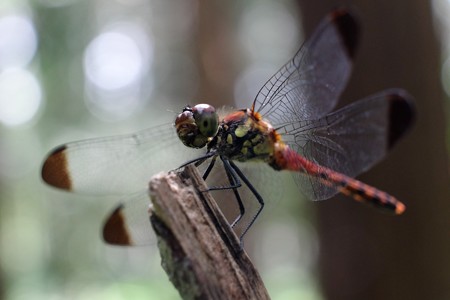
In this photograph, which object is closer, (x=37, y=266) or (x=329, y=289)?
(x=329, y=289)

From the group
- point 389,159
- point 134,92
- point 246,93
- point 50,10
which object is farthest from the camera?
point 134,92

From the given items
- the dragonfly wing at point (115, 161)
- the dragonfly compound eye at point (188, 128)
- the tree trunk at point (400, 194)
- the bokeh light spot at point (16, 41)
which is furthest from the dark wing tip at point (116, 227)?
the bokeh light spot at point (16, 41)

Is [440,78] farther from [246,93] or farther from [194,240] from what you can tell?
[246,93]

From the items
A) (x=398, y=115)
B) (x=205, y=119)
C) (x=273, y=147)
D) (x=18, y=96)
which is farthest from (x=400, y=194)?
(x=18, y=96)

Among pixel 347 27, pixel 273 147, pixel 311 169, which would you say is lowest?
pixel 311 169

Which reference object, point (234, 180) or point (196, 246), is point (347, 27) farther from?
point (196, 246)

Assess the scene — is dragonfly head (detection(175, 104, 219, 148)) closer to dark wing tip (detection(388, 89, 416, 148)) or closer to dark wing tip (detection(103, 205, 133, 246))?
dark wing tip (detection(103, 205, 133, 246))

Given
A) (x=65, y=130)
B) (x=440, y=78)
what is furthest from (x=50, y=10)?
(x=440, y=78)

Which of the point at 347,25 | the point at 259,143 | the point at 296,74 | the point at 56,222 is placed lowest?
the point at 56,222
